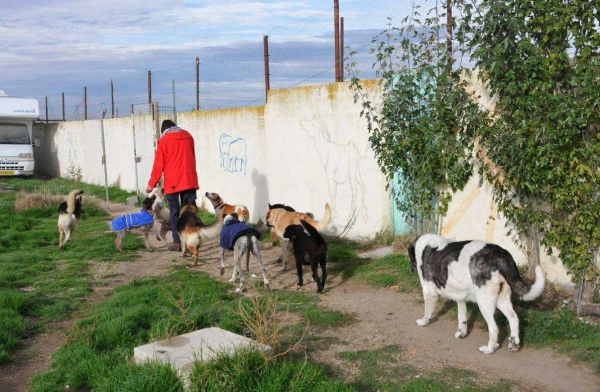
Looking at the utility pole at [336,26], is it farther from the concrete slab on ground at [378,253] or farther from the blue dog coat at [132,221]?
the blue dog coat at [132,221]

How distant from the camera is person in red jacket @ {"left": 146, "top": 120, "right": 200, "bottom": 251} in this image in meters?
9.58

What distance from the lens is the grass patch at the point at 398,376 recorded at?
14.8 ft

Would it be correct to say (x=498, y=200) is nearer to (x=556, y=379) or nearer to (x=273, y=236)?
(x=556, y=379)

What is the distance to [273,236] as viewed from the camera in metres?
10.1

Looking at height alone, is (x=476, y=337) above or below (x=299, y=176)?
below

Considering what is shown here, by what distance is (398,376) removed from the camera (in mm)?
4738

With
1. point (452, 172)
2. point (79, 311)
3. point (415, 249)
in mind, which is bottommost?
point (79, 311)

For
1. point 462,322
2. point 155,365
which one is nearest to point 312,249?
point 462,322

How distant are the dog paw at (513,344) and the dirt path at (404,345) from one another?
5 centimetres

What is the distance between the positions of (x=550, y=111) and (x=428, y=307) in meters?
2.33

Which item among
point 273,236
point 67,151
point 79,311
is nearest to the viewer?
point 79,311

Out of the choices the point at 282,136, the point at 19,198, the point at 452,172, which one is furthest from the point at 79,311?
the point at 19,198

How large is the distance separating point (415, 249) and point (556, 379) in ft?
6.20

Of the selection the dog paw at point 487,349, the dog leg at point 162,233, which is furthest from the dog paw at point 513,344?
the dog leg at point 162,233
